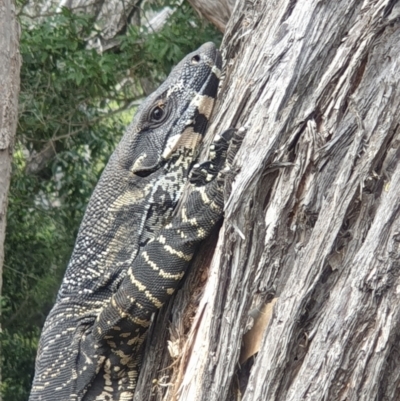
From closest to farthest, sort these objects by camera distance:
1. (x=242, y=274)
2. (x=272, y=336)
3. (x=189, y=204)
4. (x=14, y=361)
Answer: (x=272, y=336)
(x=242, y=274)
(x=189, y=204)
(x=14, y=361)

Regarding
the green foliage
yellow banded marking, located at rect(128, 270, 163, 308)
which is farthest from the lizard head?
the green foliage

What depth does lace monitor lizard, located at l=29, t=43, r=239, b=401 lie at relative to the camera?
139 inches

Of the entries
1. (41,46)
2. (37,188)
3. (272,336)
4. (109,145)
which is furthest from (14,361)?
(272,336)

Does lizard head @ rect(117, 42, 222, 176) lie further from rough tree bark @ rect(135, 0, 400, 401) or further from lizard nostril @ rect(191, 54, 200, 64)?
rough tree bark @ rect(135, 0, 400, 401)

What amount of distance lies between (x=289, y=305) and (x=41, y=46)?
14.8ft

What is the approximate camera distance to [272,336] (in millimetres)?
2578

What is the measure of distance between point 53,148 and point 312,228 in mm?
4948

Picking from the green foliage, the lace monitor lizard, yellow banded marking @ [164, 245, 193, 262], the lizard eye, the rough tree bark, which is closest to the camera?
the rough tree bark

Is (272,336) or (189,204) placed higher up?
(189,204)

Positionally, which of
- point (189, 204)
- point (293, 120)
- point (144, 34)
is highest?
point (144, 34)

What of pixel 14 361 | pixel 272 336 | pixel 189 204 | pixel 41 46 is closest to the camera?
pixel 272 336

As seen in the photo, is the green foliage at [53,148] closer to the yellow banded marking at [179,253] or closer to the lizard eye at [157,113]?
the lizard eye at [157,113]

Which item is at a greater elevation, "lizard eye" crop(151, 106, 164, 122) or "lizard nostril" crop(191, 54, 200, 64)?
"lizard nostril" crop(191, 54, 200, 64)

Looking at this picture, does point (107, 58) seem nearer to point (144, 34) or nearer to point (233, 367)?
point (144, 34)
